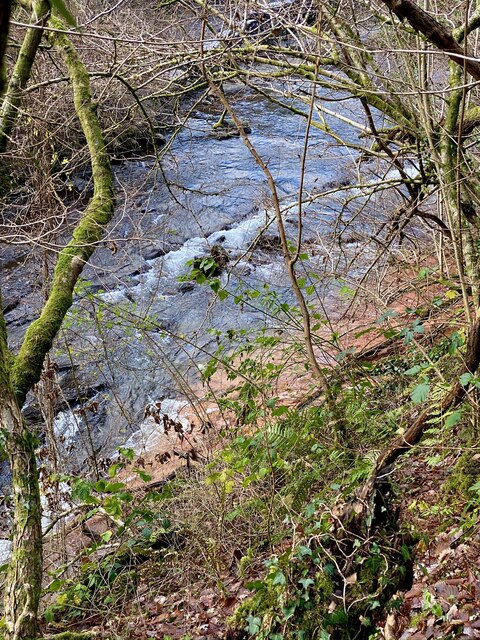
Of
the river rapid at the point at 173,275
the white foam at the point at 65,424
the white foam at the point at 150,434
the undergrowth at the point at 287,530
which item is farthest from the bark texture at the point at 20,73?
the white foam at the point at 65,424

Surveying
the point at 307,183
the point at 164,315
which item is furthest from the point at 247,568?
the point at 307,183

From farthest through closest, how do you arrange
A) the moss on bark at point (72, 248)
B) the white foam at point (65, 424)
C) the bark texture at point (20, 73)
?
the white foam at point (65, 424)
the bark texture at point (20, 73)
the moss on bark at point (72, 248)

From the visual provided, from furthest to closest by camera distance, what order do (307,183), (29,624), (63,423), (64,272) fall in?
(307,183), (63,423), (64,272), (29,624)

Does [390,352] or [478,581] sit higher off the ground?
[390,352]

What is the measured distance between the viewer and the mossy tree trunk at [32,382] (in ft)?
10.2

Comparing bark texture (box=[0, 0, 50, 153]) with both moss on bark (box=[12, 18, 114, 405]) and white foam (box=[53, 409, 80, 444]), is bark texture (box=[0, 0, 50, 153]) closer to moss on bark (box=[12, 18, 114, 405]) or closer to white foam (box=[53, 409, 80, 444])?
moss on bark (box=[12, 18, 114, 405])

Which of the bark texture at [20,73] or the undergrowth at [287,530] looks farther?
the bark texture at [20,73]

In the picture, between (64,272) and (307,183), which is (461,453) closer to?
(64,272)

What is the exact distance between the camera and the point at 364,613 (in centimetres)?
263

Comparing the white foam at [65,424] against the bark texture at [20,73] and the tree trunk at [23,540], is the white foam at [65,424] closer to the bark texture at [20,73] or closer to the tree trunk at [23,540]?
the bark texture at [20,73]

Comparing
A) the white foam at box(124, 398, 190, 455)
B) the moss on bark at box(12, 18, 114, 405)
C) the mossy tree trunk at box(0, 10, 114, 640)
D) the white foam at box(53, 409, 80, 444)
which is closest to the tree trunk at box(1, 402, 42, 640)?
the mossy tree trunk at box(0, 10, 114, 640)

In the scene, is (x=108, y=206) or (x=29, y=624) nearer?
(x=29, y=624)

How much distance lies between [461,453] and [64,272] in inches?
121

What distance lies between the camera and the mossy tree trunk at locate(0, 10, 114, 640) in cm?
310
